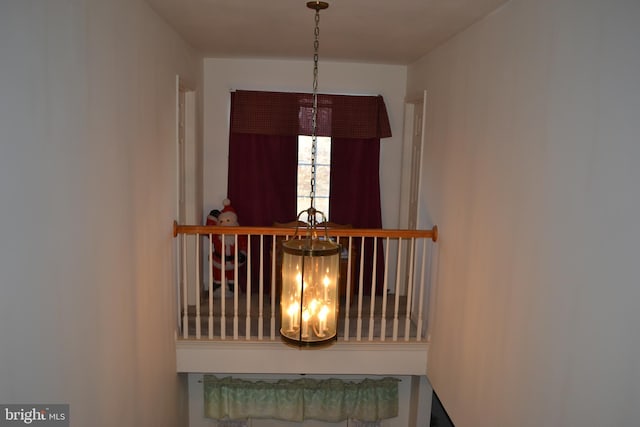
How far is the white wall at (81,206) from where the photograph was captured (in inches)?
71.7

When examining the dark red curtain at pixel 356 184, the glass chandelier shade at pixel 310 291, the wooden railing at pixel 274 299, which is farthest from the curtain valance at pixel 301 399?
the glass chandelier shade at pixel 310 291

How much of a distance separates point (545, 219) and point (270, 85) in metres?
3.68

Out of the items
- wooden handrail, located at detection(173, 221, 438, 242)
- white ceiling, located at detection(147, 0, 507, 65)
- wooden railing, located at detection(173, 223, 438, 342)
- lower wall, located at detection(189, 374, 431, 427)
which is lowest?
lower wall, located at detection(189, 374, 431, 427)

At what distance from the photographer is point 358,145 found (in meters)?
5.52

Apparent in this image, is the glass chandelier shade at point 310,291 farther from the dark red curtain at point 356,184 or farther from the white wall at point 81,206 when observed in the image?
the dark red curtain at point 356,184

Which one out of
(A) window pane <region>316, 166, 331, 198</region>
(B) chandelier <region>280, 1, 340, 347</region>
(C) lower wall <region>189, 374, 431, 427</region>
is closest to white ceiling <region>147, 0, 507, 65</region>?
(A) window pane <region>316, 166, 331, 198</region>

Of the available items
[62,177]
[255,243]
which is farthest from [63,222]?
[255,243]

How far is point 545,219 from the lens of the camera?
2.36m

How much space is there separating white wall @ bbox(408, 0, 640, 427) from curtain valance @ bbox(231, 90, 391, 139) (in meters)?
1.64

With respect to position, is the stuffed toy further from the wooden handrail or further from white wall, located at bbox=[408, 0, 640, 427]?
white wall, located at bbox=[408, 0, 640, 427]

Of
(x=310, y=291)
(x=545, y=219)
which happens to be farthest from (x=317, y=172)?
(x=545, y=219)

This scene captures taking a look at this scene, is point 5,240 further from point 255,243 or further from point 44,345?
point 255,243

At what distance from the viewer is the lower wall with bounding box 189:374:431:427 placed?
4.87 m

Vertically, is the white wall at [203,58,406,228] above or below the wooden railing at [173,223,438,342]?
above
